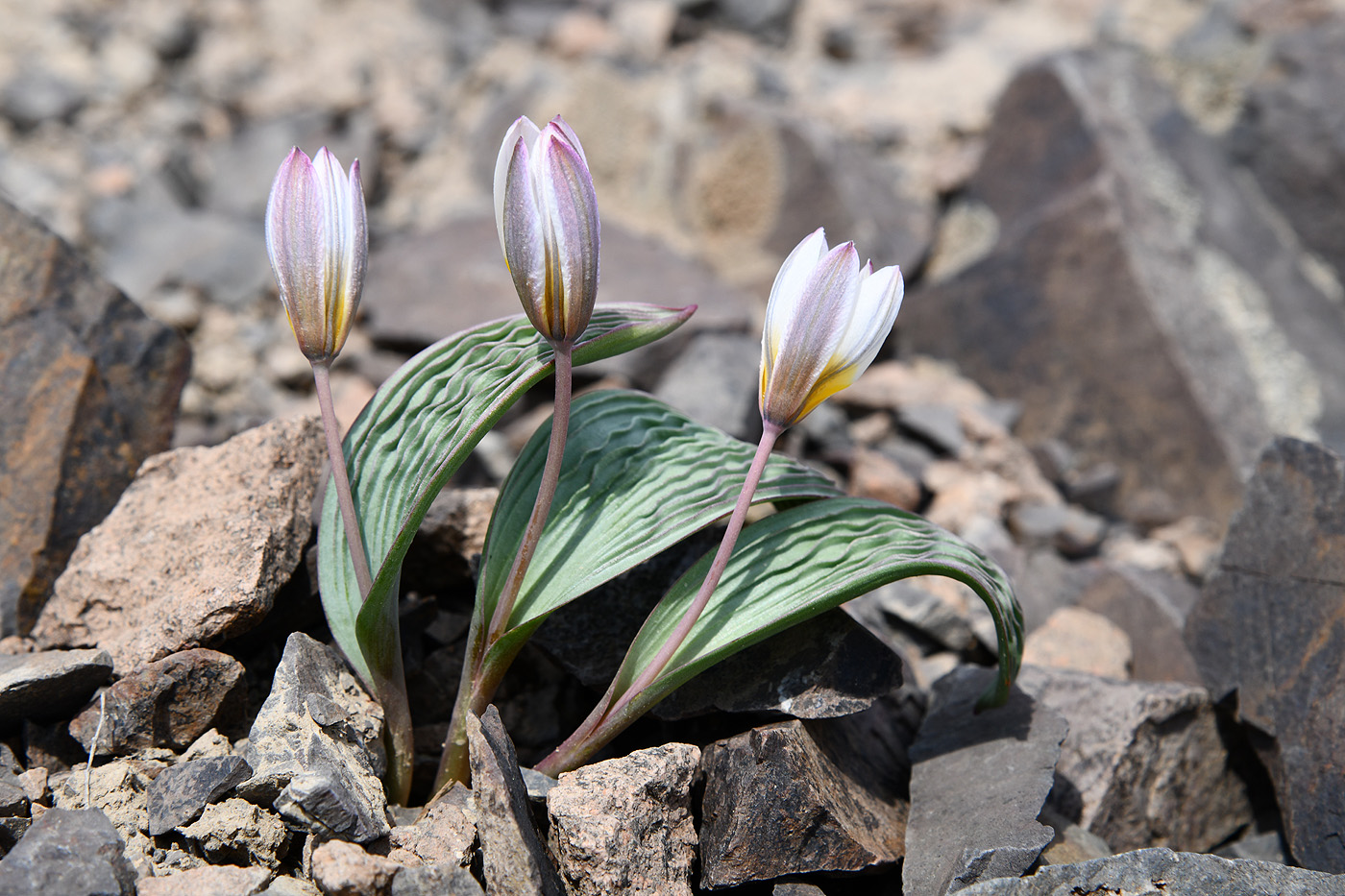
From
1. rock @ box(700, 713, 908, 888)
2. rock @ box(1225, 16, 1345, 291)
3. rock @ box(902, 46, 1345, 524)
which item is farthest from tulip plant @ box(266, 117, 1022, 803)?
rock @ box(1225, 16, 1345, 291)

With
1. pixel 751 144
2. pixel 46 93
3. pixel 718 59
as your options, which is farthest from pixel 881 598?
pixel 46 93

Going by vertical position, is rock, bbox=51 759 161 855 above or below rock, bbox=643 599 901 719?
above

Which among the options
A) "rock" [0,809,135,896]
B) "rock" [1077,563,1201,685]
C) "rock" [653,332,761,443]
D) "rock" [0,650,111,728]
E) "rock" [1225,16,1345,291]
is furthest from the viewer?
"rock" [1225,16,1345,291]

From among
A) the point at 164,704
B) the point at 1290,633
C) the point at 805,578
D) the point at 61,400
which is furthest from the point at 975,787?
the point at 61,400

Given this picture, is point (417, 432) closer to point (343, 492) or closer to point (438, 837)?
point (343, 492)

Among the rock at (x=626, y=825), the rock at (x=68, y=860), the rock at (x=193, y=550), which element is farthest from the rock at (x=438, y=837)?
the rock at (x=193, y=550)

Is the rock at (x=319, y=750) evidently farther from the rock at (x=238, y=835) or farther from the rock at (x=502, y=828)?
the rock at (x=502, y=828)

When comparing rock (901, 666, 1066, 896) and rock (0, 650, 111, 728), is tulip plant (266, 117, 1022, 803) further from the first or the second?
rock (0, 650, 111, 728)
